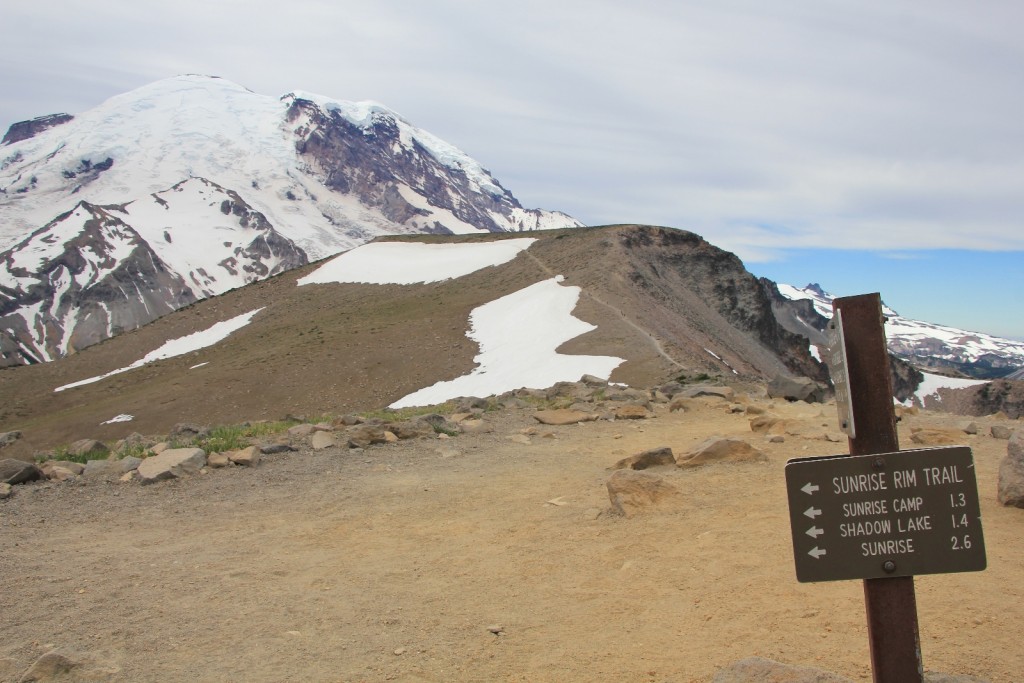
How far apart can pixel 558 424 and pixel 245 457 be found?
6.77 meters

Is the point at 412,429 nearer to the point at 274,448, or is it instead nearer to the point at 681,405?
the point at 274,448

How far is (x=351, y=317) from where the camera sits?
50844 millimetres

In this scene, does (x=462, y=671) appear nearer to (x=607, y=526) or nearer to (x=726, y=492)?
(x=607, y=526)

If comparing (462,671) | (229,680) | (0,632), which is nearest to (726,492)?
(462,671)

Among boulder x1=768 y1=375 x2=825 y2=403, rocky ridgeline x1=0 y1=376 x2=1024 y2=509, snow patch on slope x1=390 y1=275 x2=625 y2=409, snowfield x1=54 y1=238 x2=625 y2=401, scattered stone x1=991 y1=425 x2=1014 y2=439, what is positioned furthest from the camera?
snowfield x1=54 y1=238 x2=625 y2=401

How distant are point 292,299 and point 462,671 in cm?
5558

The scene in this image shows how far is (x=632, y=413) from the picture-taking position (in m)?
18.5

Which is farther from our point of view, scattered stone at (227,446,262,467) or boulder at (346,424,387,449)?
boulder at (346,424,387,449)

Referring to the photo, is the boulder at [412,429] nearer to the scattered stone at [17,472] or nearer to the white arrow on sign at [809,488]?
the scattered stone at [17,472]

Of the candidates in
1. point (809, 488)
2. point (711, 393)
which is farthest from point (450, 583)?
point (711, 393)

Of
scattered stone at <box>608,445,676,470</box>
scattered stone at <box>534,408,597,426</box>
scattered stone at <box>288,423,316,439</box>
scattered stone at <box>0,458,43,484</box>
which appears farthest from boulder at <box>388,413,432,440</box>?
scattered stone at <box>0,458,43,484</box>

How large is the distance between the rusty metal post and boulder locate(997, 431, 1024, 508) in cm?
600

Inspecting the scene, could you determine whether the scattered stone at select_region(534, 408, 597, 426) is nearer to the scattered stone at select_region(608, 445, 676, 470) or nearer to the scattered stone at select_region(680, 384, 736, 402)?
the scattered stone at select_region(680, 384, 736, 402)

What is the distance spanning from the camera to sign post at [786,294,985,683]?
4.20 m
